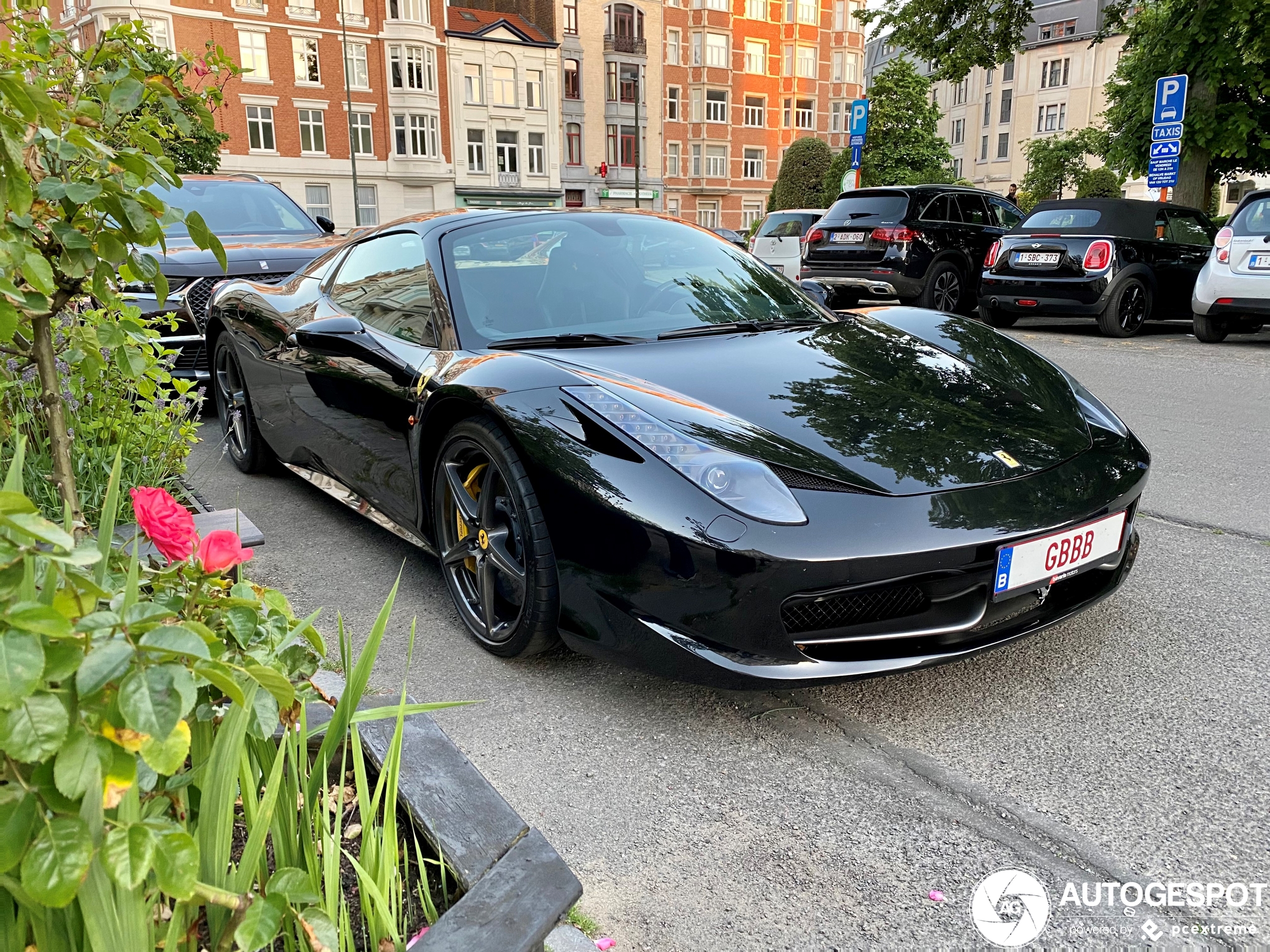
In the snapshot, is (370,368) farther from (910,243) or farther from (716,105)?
(716,105)

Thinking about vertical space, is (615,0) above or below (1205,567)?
above

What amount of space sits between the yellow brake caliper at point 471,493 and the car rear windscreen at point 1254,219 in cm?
877

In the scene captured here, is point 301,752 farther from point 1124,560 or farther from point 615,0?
point 615,0

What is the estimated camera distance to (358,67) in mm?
45406

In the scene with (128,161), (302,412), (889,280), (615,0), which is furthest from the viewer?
(615,0)

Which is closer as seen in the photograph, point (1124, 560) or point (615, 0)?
→ point (1124, 560)

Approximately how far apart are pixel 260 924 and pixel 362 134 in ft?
161

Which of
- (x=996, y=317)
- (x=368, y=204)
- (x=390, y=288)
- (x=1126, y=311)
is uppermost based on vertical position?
(x=368, y=204)

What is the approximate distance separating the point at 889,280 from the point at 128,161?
11.1m

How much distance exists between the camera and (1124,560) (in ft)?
9.05

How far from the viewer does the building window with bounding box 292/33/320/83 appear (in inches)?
1732

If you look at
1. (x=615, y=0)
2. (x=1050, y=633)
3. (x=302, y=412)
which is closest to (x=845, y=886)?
(x=1050, y=633)

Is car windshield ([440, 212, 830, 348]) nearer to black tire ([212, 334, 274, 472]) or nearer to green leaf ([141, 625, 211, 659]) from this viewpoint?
black tire ([212, 334, 274, 472])

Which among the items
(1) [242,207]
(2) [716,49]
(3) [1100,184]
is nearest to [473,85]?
(2) [716,49]
